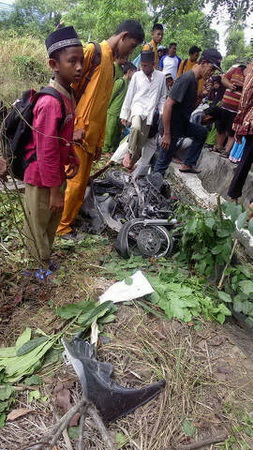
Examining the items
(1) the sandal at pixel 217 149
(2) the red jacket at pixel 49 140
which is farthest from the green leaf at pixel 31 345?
(1) the sandal at pixel 217 149

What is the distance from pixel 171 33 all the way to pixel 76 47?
12.1 meters

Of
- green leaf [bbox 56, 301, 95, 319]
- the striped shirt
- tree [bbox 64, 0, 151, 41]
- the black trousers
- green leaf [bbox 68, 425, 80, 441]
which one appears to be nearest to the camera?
green leaf [bbox 68, 425, 80, 441]

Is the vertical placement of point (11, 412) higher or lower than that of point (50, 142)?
lower

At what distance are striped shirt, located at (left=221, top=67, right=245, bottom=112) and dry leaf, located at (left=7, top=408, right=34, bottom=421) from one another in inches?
213

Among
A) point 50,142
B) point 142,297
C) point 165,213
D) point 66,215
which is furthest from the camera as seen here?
point 165,213

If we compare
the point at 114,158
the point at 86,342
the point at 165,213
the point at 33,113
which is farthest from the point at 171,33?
the point at 86,342

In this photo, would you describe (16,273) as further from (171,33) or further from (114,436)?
(171,33)

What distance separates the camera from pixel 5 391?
5.69ft

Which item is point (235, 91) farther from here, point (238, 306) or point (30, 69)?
point (30, 69)

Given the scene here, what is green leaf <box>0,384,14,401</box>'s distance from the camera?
1.70 m

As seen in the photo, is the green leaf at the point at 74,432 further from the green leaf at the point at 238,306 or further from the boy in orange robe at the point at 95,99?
the boy in orange robe at the point at 95,99

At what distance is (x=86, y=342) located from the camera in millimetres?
1991

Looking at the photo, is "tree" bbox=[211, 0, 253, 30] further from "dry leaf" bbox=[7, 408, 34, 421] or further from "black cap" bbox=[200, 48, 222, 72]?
"dry leaf" bbox=[7, 408, 34, 421]

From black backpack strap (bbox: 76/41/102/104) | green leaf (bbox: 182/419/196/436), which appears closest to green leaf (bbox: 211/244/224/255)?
green leaf (bbox: 182/419/196/436)
